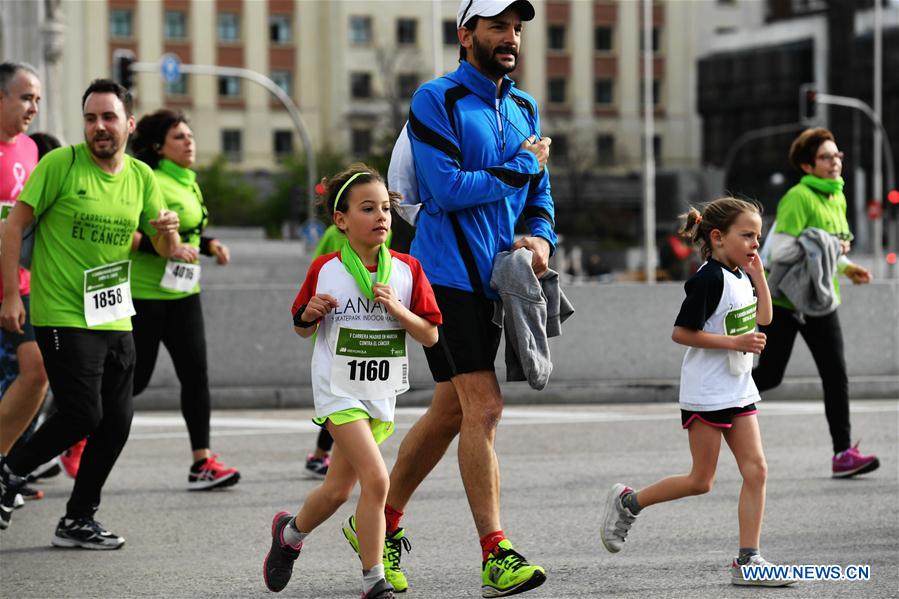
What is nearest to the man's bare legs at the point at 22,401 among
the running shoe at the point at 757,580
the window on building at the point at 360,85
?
the running shoe at the point at 757,580

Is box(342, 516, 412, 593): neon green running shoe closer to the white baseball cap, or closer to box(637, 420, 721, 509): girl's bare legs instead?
box(637, 420, 721, 509): girl's bare legs

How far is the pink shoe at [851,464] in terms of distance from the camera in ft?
26.8

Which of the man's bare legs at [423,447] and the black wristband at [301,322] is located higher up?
the black wristband at [301,322]

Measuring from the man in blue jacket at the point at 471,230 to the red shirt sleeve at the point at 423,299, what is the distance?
21 cm

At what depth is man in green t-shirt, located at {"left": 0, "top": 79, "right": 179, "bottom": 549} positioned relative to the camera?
6215 millimetres

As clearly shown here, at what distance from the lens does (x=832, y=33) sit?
7306 centimetres

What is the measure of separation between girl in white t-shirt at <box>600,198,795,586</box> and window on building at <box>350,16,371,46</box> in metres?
70.6

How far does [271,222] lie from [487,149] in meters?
66.7

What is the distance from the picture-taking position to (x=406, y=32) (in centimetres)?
7619

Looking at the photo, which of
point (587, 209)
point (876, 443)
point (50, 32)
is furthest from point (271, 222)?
point (876, 443)

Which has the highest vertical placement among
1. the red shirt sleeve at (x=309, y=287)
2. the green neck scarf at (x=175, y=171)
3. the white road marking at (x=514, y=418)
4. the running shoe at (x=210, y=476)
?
the green neck scarf at (x=175, y=171)

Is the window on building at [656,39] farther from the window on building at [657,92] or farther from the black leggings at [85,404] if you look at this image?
the black leggings at [85,404]

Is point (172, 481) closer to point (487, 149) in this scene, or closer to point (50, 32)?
point (487, 149)

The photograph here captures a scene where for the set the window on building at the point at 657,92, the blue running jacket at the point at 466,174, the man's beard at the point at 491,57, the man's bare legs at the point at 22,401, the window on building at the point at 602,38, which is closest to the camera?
the blue running jacket at the point at 466,174
